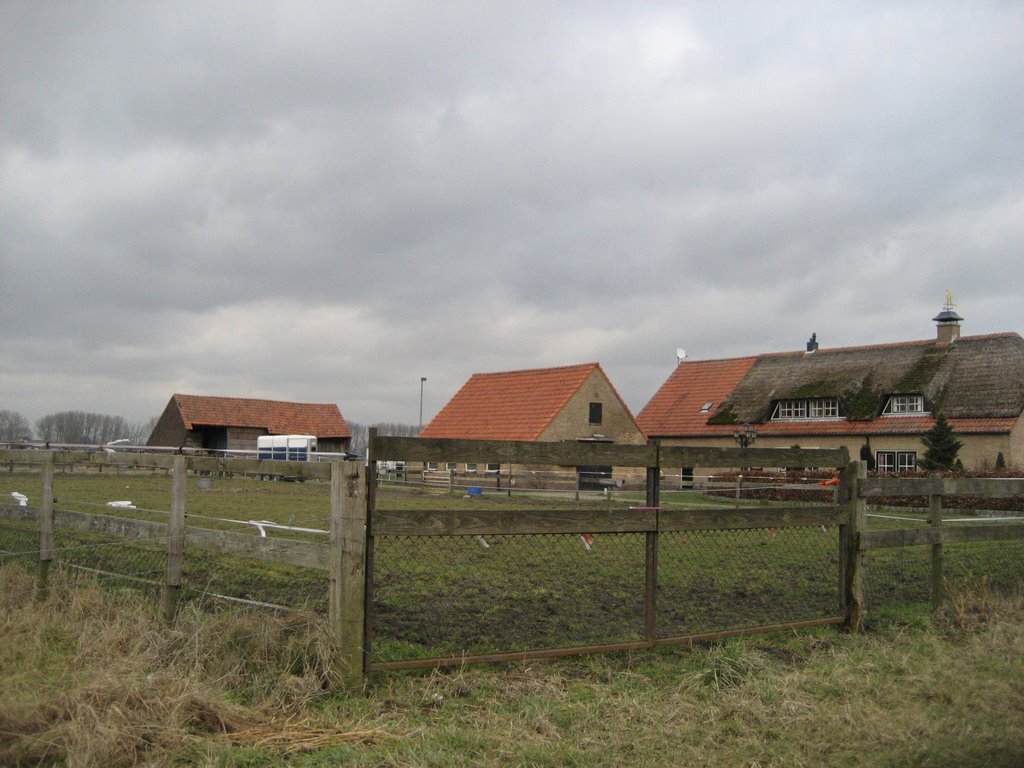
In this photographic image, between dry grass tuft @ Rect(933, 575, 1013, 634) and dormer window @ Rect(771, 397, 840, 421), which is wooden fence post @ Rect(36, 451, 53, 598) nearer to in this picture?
dry grass tuft @ Rect(933, 575, 1013, 634)

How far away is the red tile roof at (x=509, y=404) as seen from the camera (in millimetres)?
45938

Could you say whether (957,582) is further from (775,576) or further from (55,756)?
(55,756)

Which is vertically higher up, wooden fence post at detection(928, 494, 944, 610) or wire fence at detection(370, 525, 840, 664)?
wooden fence post at detection(928, 494, 944, 610)

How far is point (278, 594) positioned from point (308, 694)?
11.3 ft

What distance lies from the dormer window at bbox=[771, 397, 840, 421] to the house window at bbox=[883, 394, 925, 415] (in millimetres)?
2536

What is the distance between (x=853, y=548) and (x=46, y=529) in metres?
7.55

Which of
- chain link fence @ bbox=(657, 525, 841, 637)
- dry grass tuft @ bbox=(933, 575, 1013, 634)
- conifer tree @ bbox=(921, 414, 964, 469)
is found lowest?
chain link fence @ bbox=(657, 525, 841, 637)

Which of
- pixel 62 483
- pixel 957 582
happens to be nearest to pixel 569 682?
pixel 957 582

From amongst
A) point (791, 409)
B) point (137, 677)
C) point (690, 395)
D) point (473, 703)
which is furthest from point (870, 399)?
point (137, 677)

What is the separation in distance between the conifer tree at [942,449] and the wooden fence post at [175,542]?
112ft

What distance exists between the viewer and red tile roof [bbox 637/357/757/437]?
166ft

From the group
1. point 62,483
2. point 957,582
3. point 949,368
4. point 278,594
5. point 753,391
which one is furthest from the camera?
point 753,391

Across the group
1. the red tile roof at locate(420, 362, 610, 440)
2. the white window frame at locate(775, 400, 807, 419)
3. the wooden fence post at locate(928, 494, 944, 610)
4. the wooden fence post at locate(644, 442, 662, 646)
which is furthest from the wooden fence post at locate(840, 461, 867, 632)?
the white window frame at locate(775, 400, 807, 419)

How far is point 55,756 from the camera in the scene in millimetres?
4414
